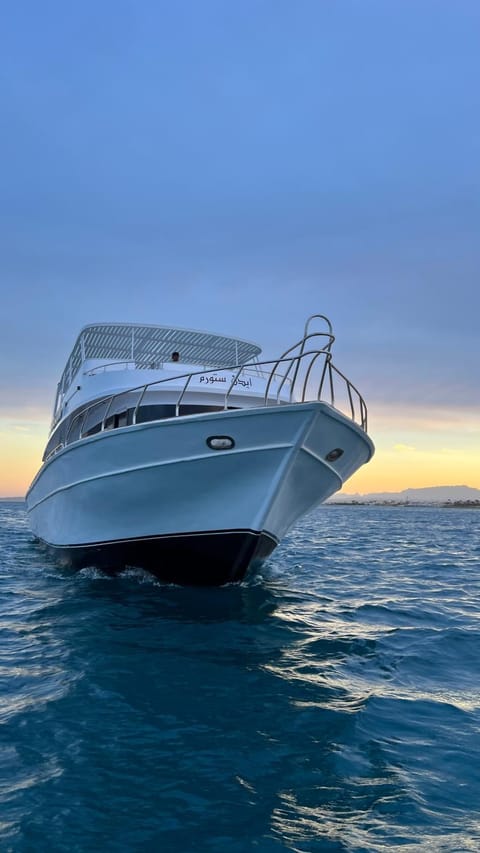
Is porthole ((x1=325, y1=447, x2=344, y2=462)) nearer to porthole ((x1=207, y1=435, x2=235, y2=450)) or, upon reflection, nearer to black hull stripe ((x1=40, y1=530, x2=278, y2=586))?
black hull stripe ((x1=40, y1=530, x2=278, y2=586))

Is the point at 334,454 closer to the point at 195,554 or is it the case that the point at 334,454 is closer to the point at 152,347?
the point at 195,554

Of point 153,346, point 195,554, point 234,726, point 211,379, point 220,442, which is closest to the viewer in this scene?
point 234,726

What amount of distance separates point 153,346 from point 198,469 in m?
6.22

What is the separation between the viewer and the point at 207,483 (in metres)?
7.69

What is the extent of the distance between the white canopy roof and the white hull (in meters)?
3.58

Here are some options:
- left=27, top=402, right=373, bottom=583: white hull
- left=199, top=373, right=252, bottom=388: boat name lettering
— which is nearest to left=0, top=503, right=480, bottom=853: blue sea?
left=27, top=402, right=373, bottom=583: white hull

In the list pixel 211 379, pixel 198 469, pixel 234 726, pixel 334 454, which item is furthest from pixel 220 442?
pixel 234 726

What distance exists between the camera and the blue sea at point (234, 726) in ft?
9.62

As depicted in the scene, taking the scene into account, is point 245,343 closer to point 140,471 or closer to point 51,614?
point 140,471

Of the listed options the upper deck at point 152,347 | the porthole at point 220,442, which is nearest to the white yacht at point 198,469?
the porthole at point 220,442

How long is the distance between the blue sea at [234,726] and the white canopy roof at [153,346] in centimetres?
581

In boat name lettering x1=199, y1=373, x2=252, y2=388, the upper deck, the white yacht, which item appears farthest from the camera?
the upper deck

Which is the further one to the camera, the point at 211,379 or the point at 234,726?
the point at 211,379

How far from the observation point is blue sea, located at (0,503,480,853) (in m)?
2.93
